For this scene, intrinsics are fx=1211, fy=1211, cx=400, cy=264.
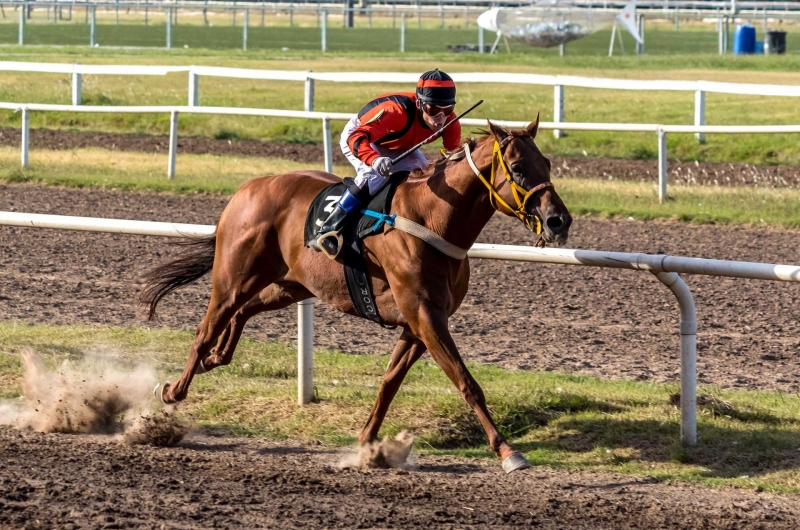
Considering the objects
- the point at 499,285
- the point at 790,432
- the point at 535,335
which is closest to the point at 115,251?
the point at 499,285

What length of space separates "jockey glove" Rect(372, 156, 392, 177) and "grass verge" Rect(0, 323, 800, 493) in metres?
1.39

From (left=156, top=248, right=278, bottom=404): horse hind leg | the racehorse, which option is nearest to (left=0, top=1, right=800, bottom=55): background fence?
the racehorse

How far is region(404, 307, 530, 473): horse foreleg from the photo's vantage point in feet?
17.2

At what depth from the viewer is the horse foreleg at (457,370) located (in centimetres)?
524

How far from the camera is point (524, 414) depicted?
627 cm

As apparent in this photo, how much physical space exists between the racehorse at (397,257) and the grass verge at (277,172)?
6958mm

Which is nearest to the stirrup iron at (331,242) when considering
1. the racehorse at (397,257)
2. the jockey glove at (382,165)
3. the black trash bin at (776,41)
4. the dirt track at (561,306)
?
the racehorse at (397,257)

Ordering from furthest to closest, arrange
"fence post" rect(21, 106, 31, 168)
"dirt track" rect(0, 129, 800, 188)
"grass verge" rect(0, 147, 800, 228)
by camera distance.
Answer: "fence post" rect(21, 106, 31, 168) < "dirt track" rect(0, 129, 800, 188) < "grass verge" rect(0, 147, 800, 228)

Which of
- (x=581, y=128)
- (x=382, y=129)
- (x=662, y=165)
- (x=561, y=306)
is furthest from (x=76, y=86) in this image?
(x=382, y=129)

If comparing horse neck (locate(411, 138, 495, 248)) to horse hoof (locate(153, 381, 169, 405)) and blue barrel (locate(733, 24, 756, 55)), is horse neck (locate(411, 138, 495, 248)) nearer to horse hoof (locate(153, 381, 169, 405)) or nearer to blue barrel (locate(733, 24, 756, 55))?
horse hoof (locate(153, 381, 169, 405))

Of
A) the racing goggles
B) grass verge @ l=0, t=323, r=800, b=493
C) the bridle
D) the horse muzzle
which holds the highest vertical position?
the racing goggles

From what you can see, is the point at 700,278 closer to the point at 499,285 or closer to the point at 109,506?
the point at 499,285

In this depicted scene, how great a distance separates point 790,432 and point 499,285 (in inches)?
157

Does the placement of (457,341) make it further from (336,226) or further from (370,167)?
(370,167)
